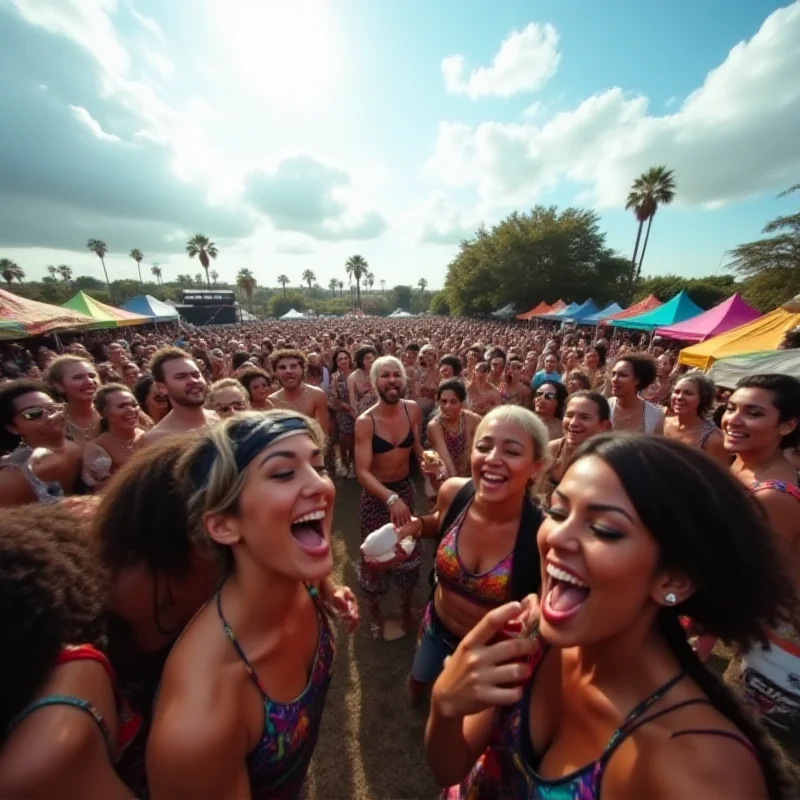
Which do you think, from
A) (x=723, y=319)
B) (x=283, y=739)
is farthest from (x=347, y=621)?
(x=723, y=319)

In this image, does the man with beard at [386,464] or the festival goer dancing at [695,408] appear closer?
the man with beard at [386,464]

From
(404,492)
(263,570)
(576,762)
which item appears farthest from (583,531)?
(404,492)

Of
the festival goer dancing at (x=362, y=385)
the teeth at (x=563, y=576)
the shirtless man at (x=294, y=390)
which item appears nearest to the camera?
the teeth at (x=563, y=576)

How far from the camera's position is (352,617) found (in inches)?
83.6

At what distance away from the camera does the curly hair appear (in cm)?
106

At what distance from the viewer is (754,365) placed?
23.0ft

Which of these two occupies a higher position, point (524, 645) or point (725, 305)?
point (725, 305)

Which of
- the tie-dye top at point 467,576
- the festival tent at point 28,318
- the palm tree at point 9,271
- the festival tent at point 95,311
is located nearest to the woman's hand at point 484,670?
the tie-dye top at point 467,576

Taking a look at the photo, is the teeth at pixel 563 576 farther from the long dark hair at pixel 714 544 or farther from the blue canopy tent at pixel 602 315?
the blue canopy tent at pixel 602 315

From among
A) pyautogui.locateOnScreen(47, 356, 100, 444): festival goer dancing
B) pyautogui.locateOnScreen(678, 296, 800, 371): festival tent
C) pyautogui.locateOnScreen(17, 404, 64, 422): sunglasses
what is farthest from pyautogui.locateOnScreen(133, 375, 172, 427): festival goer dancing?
pyautogui.locateOnScreen(678, 296, 800, 371): festival tent

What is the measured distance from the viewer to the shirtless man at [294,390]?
527cm

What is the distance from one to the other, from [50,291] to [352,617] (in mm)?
90347

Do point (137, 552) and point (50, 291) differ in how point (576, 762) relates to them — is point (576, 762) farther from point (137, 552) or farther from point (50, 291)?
point (50, 291)

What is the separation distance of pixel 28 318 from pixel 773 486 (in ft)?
57.1
